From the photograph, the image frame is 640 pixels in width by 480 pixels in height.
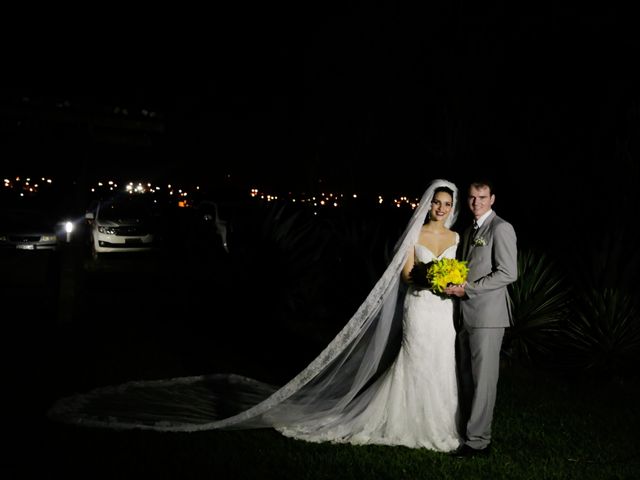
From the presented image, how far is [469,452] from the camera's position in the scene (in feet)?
18.9

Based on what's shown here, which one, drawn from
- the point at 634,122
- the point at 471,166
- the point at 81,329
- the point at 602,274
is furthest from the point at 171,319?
the point at 634,122

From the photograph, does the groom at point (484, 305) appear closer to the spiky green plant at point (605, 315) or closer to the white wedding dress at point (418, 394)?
the white wedding dress at point (418, 394)

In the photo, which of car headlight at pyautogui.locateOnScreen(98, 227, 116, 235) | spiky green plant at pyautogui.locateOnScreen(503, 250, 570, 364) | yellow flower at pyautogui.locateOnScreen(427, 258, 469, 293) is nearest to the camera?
yellow flower at pyautogui.locateOnScreen(427, 258, 469, 293)

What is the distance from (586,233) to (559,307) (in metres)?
2.15

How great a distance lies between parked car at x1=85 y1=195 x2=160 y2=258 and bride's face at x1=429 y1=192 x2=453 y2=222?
15574 mm

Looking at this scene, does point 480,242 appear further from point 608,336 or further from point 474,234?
point 608,336

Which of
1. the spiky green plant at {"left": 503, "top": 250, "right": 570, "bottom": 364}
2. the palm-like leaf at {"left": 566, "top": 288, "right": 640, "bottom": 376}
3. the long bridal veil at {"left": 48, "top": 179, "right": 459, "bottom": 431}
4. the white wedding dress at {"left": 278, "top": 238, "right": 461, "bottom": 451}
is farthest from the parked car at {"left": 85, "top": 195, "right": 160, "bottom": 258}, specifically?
the white wedding dress at {"left": 278, "top": 238, "right": 461, "bottom": 451}

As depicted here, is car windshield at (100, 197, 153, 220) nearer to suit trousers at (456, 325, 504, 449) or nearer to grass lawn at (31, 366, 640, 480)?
grass lawn at (31, 366, 640, 480)

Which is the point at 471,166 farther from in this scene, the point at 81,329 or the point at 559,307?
the point at 81,329

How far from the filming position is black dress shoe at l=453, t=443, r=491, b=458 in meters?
5.75

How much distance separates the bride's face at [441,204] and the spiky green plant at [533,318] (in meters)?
3.63

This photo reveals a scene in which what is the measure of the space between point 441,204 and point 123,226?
1656 centimetres

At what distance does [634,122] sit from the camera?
15883 millimetres

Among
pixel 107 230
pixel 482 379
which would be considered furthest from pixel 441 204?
pixel 107 230
